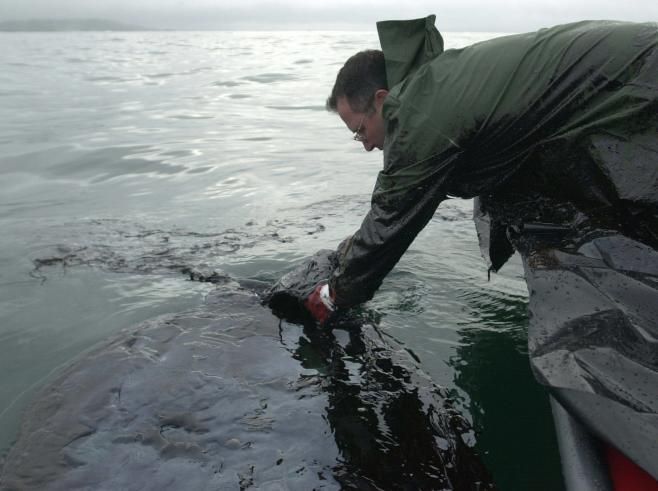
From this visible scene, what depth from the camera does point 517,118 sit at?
7.82 ft

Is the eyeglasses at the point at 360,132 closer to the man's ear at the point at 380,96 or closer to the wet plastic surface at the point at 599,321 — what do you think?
the man's ear at the point at 380,96

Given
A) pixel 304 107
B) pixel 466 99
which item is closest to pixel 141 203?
pixel 466 99

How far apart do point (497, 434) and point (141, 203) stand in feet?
15.7

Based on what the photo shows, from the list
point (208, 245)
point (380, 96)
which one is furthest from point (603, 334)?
point (208, 245)

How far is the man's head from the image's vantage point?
2.80 metres

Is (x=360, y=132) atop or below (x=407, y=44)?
below

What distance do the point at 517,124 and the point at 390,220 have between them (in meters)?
0.68

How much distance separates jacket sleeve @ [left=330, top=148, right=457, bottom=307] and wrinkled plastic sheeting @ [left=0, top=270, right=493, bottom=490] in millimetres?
472

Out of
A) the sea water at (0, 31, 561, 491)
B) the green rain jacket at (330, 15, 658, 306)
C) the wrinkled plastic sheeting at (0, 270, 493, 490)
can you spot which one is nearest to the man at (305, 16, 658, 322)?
the green rain jacket at (330, 15, 658, 306)

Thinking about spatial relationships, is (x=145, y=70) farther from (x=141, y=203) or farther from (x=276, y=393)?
(x=276, y=393)

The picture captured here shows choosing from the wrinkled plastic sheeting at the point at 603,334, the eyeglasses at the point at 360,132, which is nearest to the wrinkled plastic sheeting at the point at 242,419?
the wrinkled plastic sheeting at the point at 603,334

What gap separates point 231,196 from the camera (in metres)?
6.58

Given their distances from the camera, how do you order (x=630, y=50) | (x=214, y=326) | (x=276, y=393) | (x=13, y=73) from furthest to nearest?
(x=13, y=73) < (x=214, y=326) < (x=276, y=393) < (x=630, y=50)

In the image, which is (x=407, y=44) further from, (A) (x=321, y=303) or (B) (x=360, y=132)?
(A) (x=321, y=303)
